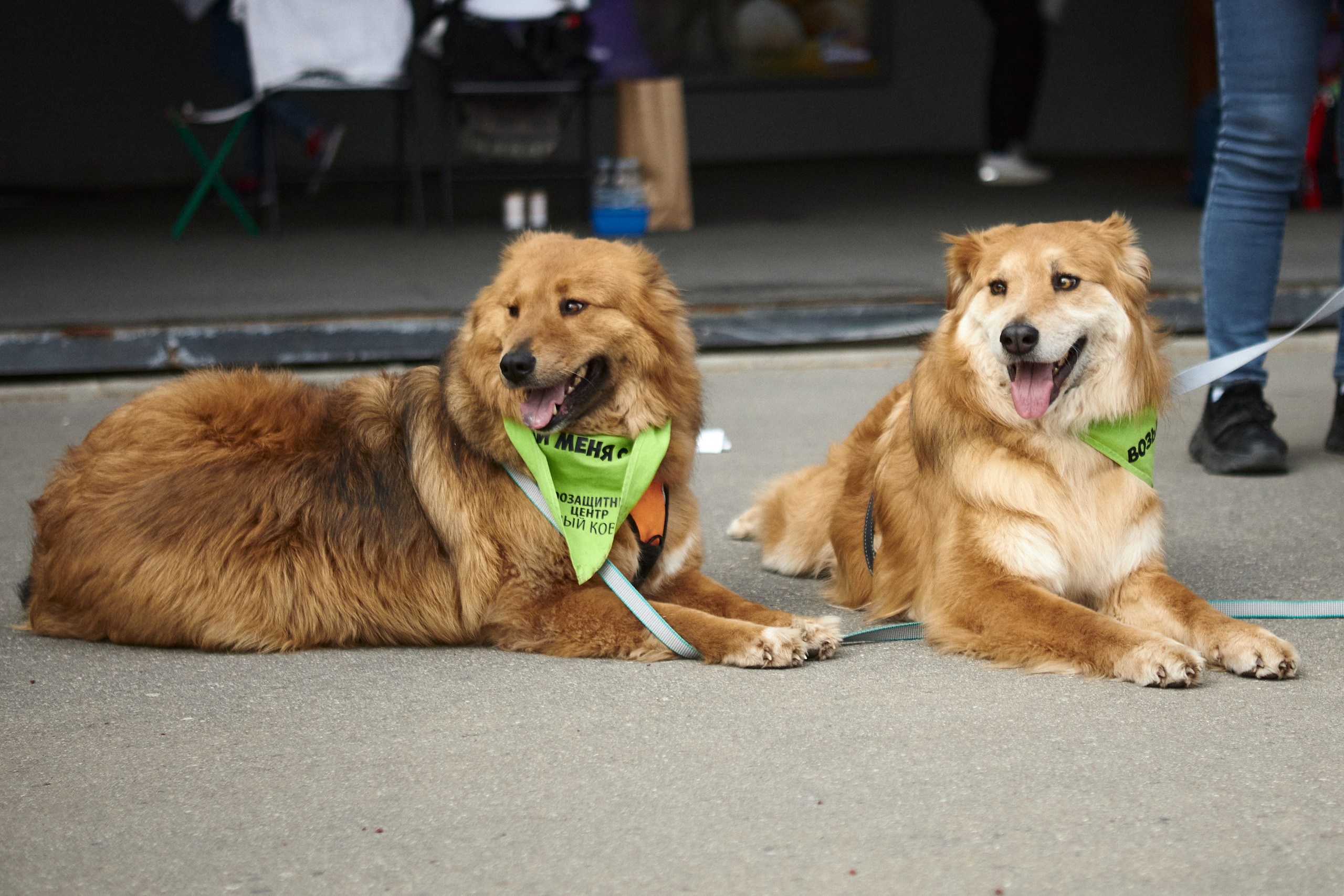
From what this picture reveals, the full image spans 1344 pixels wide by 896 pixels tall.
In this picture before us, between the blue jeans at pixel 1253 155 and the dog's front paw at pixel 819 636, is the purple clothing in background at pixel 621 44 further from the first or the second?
the dog's front paw at pixel 819 636

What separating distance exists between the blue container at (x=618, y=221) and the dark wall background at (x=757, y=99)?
4.82m

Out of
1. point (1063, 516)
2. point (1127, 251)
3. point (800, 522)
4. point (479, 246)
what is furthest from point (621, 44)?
point (1063, 516)

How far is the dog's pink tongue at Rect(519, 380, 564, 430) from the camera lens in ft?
10.9

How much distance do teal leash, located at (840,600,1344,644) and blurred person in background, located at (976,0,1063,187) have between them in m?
8.05

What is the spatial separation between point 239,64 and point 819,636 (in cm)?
771

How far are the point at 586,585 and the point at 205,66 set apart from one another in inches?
430

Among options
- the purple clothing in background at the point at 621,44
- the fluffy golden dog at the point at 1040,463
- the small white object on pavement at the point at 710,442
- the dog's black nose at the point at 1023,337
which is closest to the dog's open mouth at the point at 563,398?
the small white object on pavement at the point at 710,442

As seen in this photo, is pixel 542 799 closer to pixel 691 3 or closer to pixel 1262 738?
pixel 1262 738

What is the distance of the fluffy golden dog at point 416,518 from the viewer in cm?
330

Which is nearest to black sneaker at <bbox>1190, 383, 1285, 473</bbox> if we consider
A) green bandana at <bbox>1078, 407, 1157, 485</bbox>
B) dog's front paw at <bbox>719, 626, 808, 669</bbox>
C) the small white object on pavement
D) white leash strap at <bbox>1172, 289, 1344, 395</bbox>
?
white leash strap at <bbox>1172, 289, 1344, 395</bbox>

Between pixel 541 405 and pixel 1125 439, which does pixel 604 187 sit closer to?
pixel 541 405

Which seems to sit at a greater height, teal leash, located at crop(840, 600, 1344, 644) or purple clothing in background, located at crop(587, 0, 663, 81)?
purple clothing in background, located at crop(587, 0, 663, 81)

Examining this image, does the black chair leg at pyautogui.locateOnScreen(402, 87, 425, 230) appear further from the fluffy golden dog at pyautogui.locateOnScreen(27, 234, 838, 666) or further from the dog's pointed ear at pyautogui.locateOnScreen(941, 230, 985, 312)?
the dog's pointed ear at pyautogui.locateOnScreen(941, 230, 985, 312)

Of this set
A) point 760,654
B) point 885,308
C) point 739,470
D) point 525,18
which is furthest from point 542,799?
point 525,18
